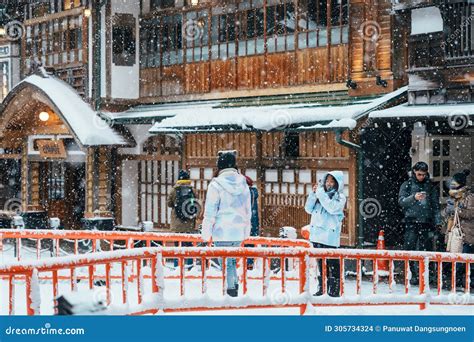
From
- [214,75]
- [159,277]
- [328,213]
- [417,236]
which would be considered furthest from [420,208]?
[214,75]

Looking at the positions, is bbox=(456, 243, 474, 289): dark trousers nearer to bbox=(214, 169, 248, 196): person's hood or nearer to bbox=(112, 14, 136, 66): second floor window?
bbox=(214, 169, 248, 196): person's hood

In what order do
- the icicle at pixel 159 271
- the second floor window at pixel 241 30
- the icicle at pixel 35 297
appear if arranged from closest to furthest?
the icicle at pixel 35 297 < the icicle at pixel 159 271 < the second floor window at pixel 241 30

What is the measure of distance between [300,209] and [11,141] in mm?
11321

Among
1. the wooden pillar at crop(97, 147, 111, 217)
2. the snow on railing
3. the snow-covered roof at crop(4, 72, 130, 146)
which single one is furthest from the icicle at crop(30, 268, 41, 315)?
the wooden pillar at crop(97, 147, 111, 217)

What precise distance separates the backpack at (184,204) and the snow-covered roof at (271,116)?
79.3 inches

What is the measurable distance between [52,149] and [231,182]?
15617 mm

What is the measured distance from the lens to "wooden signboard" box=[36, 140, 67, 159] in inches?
993

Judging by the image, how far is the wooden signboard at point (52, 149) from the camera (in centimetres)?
2522

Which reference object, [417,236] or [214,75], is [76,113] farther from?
[417,236]

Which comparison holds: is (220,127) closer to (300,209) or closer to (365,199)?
(300,209)

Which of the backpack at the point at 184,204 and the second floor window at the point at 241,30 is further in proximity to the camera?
the second floor window at the point at 241,30

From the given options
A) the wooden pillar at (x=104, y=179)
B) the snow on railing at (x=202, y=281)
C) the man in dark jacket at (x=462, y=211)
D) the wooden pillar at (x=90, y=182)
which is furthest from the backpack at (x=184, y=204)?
the wooden pillar at (x=90, y=182)

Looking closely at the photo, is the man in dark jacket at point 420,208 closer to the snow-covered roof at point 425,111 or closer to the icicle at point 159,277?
the snow-covered roof at point 425,111

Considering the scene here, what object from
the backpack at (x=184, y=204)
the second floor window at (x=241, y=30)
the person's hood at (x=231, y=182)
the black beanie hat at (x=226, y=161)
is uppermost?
the second floor window at (x=241, y=30)
